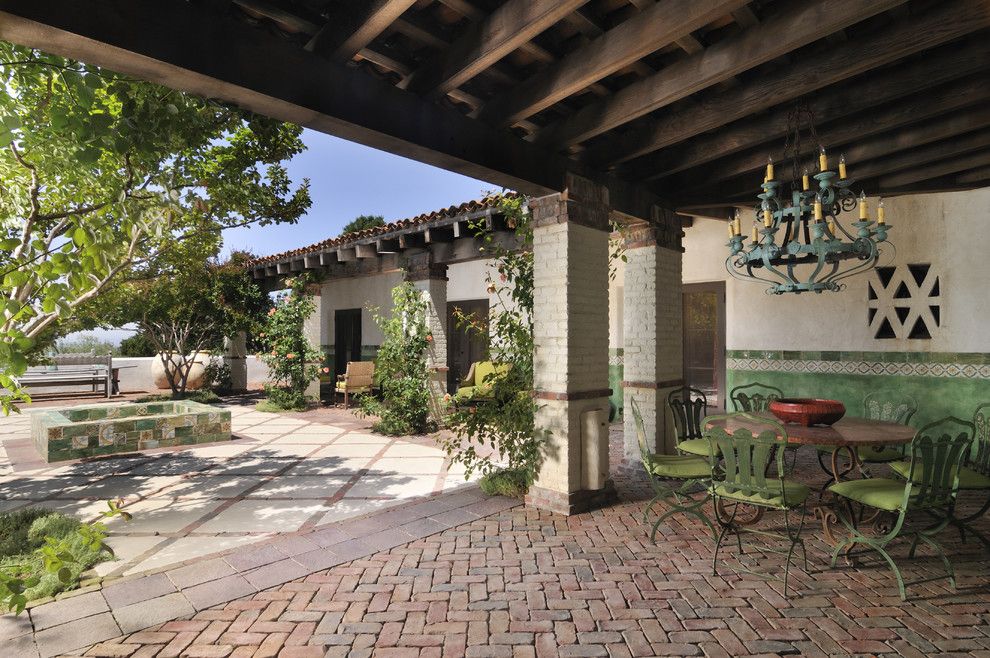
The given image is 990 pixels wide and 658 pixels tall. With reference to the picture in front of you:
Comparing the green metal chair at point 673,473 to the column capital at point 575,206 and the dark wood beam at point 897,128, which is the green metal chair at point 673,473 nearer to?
the column capital at point 575,206

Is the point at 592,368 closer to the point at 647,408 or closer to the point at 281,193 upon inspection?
the point at 647,408

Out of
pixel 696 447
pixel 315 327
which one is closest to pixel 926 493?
pixel 696 447

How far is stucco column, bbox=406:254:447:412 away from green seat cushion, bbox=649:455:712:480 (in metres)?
4.56

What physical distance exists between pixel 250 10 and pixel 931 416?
7356mm

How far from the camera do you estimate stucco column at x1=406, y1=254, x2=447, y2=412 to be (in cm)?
816

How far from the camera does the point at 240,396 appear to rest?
12.4 m

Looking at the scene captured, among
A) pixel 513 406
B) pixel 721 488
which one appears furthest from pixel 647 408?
pixel 721 488

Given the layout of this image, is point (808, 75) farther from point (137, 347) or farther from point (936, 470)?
point (137, 347)

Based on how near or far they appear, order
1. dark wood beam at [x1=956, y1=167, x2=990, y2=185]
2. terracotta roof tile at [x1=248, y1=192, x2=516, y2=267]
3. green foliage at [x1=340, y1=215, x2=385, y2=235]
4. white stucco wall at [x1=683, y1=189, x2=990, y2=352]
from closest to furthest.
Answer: dark wood beam at [x1=956, y1=167, x2=990, y2=185], white stucco wall at [x1=683, y1=189, x2=990, y2=352], terracotta roof tile at [x1=248, y1=192, x2=516, y2=267], green foliage at [x1=340, y1=215, x2=385, y2=235]

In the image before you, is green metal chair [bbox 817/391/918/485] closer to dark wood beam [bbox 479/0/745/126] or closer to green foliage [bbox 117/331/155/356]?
dark wood beam [bbox 479/0/745/126]

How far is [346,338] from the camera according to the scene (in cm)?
1261

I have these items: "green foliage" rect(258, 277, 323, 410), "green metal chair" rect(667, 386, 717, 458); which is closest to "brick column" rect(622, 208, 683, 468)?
"green metal chair" rect(667, 386, 717, 458)

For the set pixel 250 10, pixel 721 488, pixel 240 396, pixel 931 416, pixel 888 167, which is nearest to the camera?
pixel 250 10

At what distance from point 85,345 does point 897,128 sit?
67.0ft
